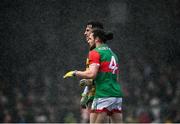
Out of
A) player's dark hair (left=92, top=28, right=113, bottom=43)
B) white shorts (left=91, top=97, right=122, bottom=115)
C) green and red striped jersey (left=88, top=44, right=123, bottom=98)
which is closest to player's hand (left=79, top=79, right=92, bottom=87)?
green and red striped jersey (left=88, top=44, right=123, bottom=98)

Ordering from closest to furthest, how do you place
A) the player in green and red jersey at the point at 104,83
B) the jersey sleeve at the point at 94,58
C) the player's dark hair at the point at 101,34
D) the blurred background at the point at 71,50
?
the jersey sleeve at the point at 94,58, the player in green and red jersey at the point at 104,83, the player's dark hair at the point at 101,34, the blurred background at the point at 71,50

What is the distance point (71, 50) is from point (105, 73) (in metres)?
7.44

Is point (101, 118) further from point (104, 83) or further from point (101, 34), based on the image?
point (101, 34)

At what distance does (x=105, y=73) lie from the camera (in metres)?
9.96

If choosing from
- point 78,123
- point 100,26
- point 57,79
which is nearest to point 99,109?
point 100,26

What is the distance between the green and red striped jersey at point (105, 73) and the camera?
9.90m

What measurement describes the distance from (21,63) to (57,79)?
0.83 meters

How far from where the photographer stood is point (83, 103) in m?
10.2

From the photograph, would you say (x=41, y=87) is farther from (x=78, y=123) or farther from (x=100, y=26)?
(x=100, y=26)

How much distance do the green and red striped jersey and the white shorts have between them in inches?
1.8

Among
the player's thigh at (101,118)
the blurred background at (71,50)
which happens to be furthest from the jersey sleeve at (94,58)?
the blurred background at (71,50)

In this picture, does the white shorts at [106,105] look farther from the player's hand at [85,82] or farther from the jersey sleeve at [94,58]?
the jersey sleeve at [94,58]

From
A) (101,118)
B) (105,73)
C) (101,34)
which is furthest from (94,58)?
(101,118)

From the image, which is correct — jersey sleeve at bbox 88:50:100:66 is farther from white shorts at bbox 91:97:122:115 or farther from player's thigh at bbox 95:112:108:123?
player's thigh at bbox 95:112:108:123
